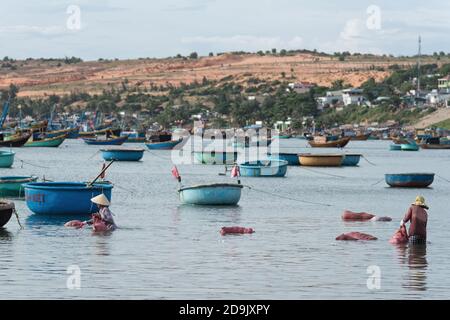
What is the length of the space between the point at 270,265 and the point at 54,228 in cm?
1003

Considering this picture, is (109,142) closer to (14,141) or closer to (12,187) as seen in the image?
(14,141)

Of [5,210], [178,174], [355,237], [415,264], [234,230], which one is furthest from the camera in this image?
[178,174]

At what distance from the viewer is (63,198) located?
1538 inches

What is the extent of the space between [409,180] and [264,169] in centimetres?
1165

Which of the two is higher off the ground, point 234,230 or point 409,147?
point 234,230

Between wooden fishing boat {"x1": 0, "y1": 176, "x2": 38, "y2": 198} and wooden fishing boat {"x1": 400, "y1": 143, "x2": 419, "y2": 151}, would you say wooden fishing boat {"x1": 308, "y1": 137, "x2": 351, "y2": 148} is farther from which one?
wooden fishing boat {"x1": 0, "y1": 176, "x2": 38, "y2": 198}

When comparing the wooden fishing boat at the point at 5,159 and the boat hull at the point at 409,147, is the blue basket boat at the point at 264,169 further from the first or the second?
the boat hull at the point at 409,147

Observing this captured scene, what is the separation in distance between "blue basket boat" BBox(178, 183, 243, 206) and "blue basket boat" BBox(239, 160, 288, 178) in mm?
23223

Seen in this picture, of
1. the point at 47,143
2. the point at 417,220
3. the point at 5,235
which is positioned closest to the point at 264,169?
the point at 5,235

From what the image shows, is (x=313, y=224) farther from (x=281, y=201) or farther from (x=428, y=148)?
(x=428, y=148)

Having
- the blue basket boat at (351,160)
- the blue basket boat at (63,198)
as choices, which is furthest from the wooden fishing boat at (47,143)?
the blue basket boat at (63,198)

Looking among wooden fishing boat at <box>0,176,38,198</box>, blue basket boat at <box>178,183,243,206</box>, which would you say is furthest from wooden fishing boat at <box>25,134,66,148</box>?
blue basket boat at <box>178,183,243,206</box>
